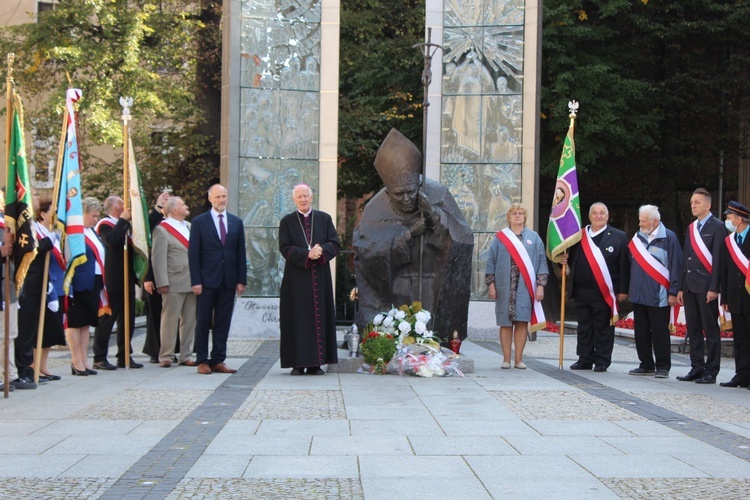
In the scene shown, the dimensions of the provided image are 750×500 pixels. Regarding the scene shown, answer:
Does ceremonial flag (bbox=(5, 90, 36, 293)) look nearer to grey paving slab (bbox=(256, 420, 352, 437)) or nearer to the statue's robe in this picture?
grey paving slab (bbox=(256, 420, 352, 437))

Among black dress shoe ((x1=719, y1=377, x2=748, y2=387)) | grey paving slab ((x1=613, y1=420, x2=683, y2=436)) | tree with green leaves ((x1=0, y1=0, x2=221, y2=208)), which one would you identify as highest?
tree with green leaves ((x1=0, y1=0, x2=221, y2=208))

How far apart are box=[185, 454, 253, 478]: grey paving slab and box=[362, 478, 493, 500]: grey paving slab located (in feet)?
2.48

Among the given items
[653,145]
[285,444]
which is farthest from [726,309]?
[653,145]

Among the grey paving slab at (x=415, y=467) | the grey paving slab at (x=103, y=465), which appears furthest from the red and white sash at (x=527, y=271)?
the grey paving slab at (x=103, y=465)

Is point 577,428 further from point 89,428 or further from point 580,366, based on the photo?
point 580,366

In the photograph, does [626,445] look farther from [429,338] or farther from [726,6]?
[726,6]

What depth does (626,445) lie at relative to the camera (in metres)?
7.35

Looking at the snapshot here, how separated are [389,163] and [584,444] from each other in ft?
19.0

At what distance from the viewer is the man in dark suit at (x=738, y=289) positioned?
11.6 meters

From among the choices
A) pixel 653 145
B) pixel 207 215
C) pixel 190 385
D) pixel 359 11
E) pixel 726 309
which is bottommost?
pixel 190 385

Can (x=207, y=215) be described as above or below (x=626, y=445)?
above

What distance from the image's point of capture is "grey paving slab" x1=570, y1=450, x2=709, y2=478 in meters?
6.37

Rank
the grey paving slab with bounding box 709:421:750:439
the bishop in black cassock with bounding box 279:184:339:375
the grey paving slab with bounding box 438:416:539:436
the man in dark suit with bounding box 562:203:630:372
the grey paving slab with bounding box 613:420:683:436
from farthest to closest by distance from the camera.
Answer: the man in dark suit with bounding box 562:203:630:372
the bishop in black cassock with bounding box 279:184:339:375
the grey paving slab with bounding box 709:421:750:439
the grey paving slab with bounding box 613:420:683:436
the grey paving slab with bounding box 438:416:539:436

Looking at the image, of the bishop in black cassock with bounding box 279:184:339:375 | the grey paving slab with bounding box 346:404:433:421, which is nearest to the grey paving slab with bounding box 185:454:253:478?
the grey paving slab with bounding box 346:404:433:421
